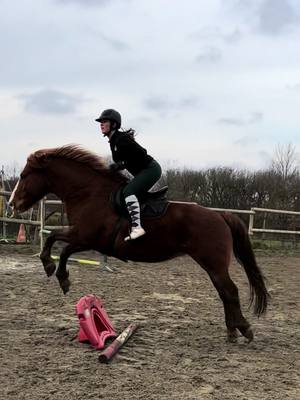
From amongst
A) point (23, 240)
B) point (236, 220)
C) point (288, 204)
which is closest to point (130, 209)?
point (236, 220)

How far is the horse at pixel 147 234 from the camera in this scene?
566 centimetres

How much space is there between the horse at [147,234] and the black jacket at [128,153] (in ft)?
0.83

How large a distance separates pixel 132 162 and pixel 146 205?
52cm

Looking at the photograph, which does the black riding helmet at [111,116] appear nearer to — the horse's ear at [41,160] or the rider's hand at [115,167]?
the rider's hand at [115,167]

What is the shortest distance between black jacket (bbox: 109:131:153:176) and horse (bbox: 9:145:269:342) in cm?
25

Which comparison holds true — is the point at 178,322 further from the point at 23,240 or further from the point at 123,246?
the point at 23,240

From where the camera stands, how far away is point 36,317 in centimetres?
639

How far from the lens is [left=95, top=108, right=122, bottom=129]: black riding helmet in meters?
5.71

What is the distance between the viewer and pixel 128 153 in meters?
5.73

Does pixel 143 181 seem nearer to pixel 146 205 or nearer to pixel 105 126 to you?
pixel 146 205

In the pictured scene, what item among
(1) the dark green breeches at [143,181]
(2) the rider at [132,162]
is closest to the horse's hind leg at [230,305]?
(2) the rider at [132,162]

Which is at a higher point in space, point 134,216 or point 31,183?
point 31,183

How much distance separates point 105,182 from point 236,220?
5.20 ft

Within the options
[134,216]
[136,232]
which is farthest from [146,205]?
[136,232]
